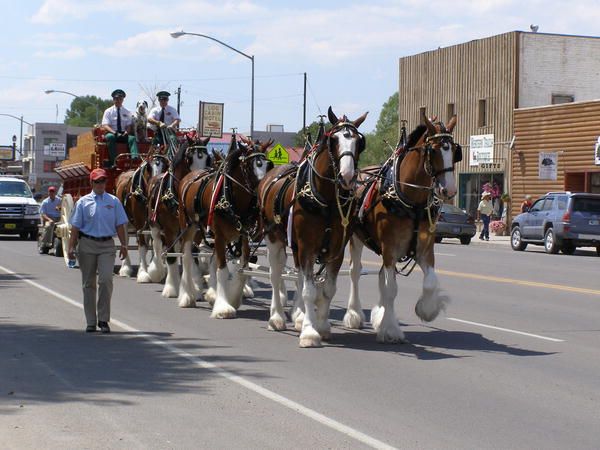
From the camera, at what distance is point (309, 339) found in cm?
1187

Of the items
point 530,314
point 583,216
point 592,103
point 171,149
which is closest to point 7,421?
point 530,314

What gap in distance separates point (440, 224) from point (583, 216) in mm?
7521

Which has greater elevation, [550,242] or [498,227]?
[498,227]

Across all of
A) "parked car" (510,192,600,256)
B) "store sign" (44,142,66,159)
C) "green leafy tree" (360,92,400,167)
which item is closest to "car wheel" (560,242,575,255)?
"parked car" (510,192,600,256)

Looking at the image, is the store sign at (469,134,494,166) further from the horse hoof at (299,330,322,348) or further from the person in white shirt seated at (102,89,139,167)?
the horse hoof at (299,330,322,348)

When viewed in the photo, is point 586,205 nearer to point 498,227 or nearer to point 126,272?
point 498,227

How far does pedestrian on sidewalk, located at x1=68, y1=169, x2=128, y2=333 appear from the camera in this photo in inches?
517

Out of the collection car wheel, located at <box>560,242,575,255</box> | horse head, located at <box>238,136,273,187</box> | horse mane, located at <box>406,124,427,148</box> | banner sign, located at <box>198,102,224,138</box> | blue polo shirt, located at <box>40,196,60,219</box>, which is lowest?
car wheel, located at <box>560,242,575,255</box>

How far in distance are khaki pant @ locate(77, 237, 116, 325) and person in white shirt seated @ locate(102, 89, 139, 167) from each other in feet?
29.0

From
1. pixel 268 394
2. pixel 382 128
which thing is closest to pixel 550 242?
pixel 268 394

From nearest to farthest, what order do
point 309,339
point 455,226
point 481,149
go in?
point 309,339, point 455,226, point 481,149

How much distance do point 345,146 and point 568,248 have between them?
24.4 meters

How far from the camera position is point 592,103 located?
143ft

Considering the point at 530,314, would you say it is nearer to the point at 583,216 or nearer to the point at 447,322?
the point at 447,322
